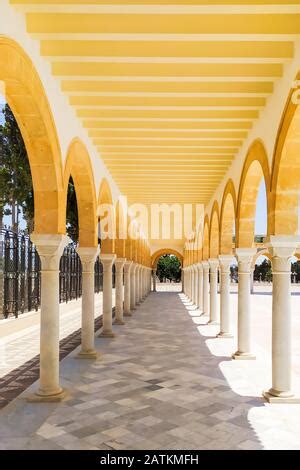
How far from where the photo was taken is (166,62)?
6113 mm

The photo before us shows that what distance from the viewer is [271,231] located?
7.50m

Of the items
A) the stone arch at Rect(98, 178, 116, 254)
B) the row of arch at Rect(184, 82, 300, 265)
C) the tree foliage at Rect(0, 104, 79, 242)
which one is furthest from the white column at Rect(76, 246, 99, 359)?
the tree foliage at Rect(0, 104, 79, 242)

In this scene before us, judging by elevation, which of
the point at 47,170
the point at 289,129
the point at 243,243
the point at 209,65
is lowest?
the point at 243,243

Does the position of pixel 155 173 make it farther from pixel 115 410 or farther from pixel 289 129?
pixel 115 410

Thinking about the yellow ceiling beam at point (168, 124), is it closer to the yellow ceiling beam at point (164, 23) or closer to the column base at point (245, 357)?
the yellow ceiling beam at point (164, 23)

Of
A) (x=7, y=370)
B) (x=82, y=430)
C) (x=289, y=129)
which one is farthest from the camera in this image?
(x=7, y=370)

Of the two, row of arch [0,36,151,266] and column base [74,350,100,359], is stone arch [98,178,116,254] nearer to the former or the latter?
row of arch [0,36,151,266]

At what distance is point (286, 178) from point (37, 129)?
404cm

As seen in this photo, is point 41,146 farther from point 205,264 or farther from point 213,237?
point 205,264

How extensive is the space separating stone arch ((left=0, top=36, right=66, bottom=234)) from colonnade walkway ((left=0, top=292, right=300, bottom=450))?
2.95 m

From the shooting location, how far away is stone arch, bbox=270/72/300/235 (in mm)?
6633

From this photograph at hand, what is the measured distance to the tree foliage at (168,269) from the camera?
6650 centimetres
